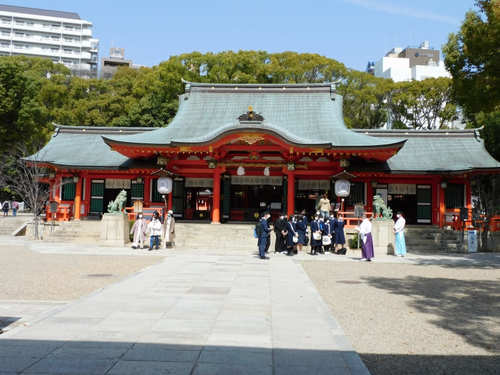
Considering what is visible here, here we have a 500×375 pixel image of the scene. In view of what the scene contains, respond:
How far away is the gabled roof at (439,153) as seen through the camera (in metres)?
23.4

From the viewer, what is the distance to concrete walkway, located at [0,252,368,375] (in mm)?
4367

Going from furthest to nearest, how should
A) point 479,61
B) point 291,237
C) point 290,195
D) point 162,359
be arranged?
1. point 290,195
2. point 291,237
3. point 479,61
4. point 162,359

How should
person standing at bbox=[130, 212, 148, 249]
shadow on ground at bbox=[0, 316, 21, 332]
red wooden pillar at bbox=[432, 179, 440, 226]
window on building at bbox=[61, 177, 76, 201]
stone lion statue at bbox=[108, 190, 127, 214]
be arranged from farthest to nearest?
1. window on building at bbox=[61, 177, 76, 201]
2. red wooden pillar at bbox=[432, 179, 440, 226]
3. stone lion statue at bbox=[108, 190, 127, 214]
4. person standing at bbox=[130, 212, 148, 249]
5. shadow on ground at bbox=[0, 316, 21, 332]

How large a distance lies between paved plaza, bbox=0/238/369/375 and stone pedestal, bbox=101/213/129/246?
10.5 m

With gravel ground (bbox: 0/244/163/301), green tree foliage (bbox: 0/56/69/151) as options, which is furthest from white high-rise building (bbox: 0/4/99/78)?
gravel ground (bbox: 0/244/163/301)

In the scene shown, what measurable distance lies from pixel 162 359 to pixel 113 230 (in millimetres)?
15484

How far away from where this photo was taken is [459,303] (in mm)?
8086

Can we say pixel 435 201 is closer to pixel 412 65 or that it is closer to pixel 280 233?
pixel 280 233

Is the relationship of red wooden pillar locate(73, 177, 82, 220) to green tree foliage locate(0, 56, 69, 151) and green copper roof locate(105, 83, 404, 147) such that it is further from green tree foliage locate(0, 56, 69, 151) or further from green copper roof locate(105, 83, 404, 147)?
green tree foliage locate(0, 56, 69, 151)

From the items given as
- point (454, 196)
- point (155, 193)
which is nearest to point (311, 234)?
point (155, 193)

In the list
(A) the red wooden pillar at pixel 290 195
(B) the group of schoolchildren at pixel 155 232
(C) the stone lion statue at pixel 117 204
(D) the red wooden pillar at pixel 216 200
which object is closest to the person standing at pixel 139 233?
(B) the group of schoolchildren at pixel 155 232

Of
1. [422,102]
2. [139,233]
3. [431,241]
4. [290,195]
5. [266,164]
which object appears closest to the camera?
[139,233]

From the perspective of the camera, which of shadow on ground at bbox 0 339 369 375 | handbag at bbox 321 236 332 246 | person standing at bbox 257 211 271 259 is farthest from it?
handbag at bbox 321 236 332 246

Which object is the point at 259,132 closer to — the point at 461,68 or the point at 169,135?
the point at 169,135
